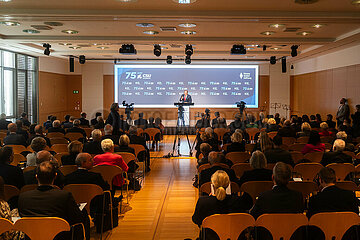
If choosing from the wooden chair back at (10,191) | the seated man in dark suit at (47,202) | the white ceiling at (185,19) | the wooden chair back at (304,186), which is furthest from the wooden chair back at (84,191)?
the white ceiling at (185,19)

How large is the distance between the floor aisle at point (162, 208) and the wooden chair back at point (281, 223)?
1.87 m

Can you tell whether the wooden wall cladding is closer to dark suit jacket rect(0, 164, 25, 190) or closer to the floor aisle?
the floor aisle

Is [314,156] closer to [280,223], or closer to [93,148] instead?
[280,223]

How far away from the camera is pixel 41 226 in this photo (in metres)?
2.88

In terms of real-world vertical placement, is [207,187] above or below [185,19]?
below

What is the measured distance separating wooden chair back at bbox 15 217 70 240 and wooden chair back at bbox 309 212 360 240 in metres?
2.11

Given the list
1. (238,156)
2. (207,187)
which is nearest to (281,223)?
(207,187)

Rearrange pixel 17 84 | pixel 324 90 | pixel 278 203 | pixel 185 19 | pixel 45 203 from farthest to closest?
pixel 324 90 → pixel 17 84 → pixel 185 19 → pixel 278 203 → pixel 45 203

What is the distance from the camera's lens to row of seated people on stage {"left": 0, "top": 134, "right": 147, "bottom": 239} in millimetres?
3197

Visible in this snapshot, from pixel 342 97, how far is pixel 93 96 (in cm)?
1263

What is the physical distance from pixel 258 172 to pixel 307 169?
133 cm

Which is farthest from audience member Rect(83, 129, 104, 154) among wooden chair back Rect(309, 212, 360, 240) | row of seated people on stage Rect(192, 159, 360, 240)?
wooden chair back Rect(309, 212, 360, 240)

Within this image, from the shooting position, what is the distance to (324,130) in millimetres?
9094

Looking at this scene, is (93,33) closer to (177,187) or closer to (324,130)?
(177,187)
